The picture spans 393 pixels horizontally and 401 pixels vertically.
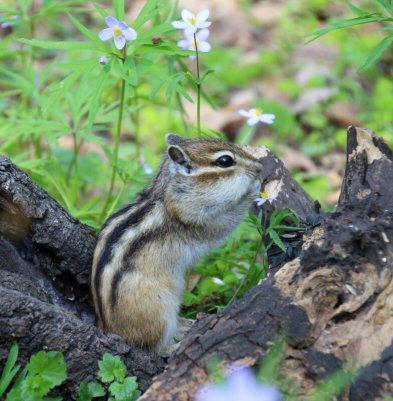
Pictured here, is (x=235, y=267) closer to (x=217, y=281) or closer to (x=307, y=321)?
(x=217, y=281)

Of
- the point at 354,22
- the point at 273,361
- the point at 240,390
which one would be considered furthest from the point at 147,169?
the point at 240,390

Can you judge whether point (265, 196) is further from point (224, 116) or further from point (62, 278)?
point (224, 116)

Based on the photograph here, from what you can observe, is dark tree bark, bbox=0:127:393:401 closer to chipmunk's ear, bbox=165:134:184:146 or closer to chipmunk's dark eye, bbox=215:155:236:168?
chipmunk's dark eye, bbox=215:155:236:168

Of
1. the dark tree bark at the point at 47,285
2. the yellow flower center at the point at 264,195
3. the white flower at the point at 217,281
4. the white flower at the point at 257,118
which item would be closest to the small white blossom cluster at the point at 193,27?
the white flower at the point at 257,118

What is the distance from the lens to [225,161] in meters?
4.44

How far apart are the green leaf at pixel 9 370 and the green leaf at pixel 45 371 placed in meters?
0.07

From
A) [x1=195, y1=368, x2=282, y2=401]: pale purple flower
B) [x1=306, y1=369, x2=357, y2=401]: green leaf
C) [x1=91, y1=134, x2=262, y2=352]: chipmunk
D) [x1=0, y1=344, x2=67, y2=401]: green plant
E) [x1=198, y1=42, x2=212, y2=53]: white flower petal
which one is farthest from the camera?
[x1=198, y1=42, x2=212, y2=53]: white flower petal

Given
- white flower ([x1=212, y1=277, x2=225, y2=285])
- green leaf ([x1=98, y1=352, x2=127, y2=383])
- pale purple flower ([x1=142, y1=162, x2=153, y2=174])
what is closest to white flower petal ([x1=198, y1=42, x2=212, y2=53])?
pale purple flower ([x1=142, y1=162, x2=153, y2=174])

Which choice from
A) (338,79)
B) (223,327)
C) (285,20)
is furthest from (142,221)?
(285,20)

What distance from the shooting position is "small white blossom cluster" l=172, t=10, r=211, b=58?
4340mm

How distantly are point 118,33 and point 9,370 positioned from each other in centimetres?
180

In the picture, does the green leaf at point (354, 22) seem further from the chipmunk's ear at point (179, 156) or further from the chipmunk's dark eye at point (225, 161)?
the chipmunk's ear at point (179, 156)

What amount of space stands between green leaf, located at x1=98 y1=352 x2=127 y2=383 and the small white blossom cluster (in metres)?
1.75

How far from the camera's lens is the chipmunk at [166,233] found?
404cm
